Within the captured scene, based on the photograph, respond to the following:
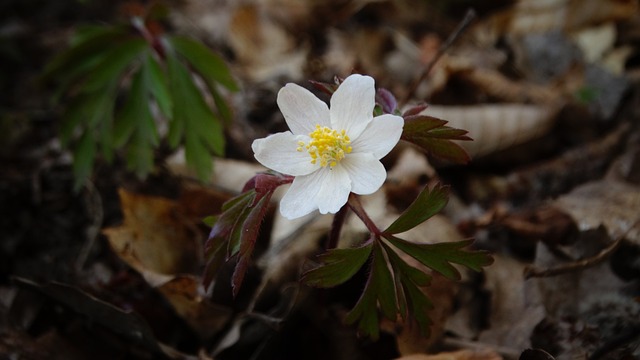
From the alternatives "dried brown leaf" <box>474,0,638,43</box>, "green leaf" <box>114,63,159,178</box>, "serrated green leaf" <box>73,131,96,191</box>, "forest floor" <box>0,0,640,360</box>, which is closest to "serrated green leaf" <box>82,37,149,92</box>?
"green leaf" <box>114,63,159,178</box>

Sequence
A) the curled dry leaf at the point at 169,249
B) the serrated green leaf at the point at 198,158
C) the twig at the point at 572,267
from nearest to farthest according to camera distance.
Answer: the twig at the point at 572,267 < the curled dry leaf at the point at 169,249 < the serrated green leaf at the point at 198,158

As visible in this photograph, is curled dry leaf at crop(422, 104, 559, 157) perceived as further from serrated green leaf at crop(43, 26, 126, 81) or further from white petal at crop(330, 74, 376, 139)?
serrated green leaf at crop(43, 26, 126, 81)

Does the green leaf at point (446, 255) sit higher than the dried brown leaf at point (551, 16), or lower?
lower

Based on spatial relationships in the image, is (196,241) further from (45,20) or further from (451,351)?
(45,20)

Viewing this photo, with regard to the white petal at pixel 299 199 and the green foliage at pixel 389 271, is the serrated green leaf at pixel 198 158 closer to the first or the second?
the white petal at pixel 299 199

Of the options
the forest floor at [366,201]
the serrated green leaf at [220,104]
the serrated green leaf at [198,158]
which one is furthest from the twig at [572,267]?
the serrated green leaf at [220,104]

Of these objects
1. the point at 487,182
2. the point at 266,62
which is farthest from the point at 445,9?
the point at 487,182
